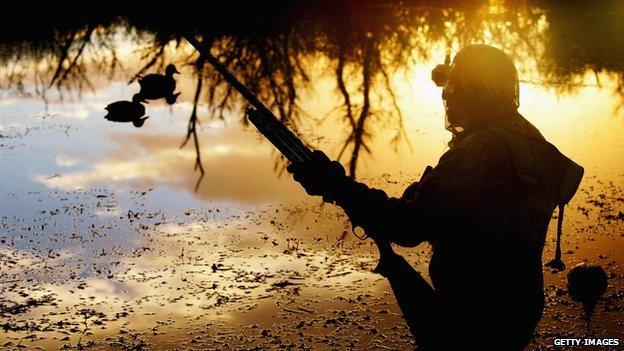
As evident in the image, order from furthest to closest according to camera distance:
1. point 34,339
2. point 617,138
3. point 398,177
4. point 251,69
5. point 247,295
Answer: point 251,69 → point 617,138 → point 398,177 → point 247,295 → point 34,339

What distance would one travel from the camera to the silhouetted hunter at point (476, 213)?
269 centimetres

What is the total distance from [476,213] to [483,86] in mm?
499

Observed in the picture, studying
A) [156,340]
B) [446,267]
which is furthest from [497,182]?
[156,340]

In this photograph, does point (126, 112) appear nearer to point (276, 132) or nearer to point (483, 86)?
point (276, 132)

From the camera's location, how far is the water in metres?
5.99

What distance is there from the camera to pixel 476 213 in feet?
8.82

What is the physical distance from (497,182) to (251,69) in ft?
49.8

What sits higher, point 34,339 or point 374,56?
point 374,56

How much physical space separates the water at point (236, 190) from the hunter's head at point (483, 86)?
9.91 ft

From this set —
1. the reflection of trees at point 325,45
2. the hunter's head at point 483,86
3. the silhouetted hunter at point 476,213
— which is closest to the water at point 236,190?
the reflection of trees at point 325,45

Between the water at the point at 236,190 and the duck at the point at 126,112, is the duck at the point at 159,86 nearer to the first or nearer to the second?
the water at the point at 236,190

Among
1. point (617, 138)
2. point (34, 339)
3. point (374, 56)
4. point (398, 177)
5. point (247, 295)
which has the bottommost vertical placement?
point (34, 339)

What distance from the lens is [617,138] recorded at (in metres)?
12.0

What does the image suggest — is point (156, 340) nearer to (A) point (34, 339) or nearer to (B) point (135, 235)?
(A) point (34, 339)
